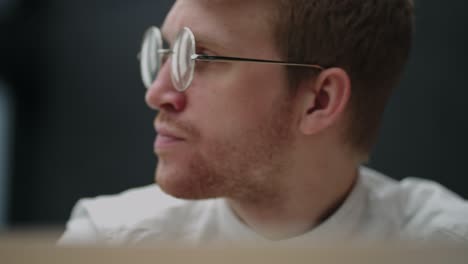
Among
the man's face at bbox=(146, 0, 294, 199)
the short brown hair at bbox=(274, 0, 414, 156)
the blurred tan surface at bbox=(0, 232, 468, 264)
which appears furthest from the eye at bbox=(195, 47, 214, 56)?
the blurred tan surface at bbox=(0, 232, 468, 264)

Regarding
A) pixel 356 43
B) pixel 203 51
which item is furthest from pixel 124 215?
pixel 356 43

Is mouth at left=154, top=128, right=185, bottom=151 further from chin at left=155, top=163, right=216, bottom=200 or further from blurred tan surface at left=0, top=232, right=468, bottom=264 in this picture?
blurred tan surface at left=0, top=232, right=468, bottom=264

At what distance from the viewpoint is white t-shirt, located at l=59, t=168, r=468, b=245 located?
145 cm

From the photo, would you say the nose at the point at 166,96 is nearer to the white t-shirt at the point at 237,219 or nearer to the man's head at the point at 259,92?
the man's head at the point at 259,92

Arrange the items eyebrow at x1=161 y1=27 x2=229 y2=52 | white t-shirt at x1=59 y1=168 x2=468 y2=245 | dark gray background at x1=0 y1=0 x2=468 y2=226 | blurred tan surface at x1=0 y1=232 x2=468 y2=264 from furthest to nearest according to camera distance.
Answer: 1. dark gray background at x1=0 y1=0 x2=468 y2=226
2. white t-shirt at x1=59 y1=168 x2=468 y2=245
3. eyebrow at x1=161 y1=27 x2=229 y2=52
4. blurred tan surface at x1=0 y1=232 x2=468 y2=264

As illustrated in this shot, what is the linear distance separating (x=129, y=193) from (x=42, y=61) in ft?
6.73

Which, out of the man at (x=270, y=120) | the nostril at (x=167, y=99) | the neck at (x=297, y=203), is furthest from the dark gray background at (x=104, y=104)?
the nostril at (x=167, y=99)

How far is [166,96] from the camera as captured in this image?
1.36 metres

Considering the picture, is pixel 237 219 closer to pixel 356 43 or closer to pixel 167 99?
pixel 167 99

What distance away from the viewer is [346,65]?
1.41 m

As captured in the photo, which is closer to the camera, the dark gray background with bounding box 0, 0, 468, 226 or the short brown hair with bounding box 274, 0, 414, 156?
the short brown hair with bounding box 274, 0, 414, 156

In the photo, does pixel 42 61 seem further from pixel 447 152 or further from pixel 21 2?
pixel 447 152

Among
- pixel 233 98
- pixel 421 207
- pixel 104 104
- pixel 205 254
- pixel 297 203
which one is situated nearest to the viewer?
pixel 205 254

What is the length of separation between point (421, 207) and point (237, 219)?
0.47 m
